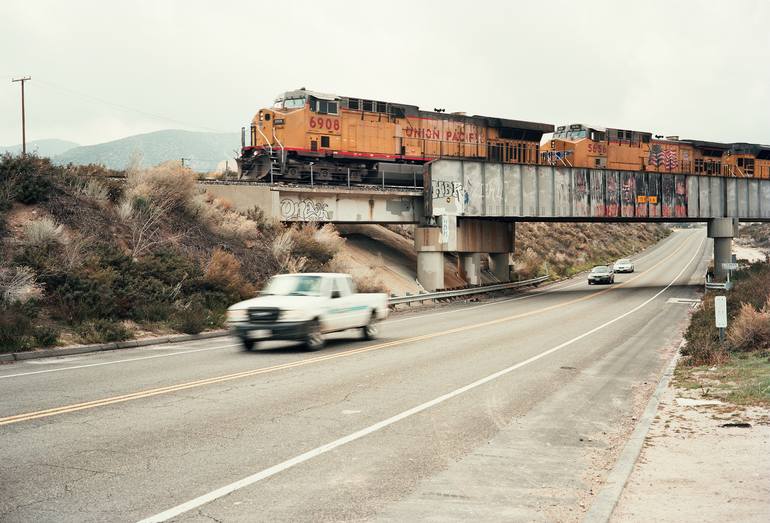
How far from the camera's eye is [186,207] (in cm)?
2862

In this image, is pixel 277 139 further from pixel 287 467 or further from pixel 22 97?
pixel 287 467

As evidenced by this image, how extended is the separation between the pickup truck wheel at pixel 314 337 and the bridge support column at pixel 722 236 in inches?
1610

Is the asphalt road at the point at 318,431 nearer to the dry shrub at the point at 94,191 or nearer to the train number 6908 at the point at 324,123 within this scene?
the dry shrub at the point at 94,191

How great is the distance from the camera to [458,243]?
40.2 meters

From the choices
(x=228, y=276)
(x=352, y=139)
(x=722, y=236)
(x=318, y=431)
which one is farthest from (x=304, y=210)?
(x=722, y=236)

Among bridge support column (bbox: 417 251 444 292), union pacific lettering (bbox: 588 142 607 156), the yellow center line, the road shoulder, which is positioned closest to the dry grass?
union pacific lettering (bbox: 588 142 607 156)

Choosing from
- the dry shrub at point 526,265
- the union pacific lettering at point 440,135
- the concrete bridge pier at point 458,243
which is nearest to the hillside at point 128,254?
the concrete bridge pier at point 458,243

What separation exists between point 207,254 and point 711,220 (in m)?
37.9

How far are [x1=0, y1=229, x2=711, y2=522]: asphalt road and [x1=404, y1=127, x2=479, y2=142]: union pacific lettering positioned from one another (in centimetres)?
2305

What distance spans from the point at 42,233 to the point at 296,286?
30.3 feet

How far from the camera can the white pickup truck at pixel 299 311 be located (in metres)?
16.0

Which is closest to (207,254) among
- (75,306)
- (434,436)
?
(75,306)

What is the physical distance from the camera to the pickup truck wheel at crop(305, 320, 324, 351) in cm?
1623

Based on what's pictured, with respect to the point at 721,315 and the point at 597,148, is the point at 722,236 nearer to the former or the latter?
the point at 597,148
